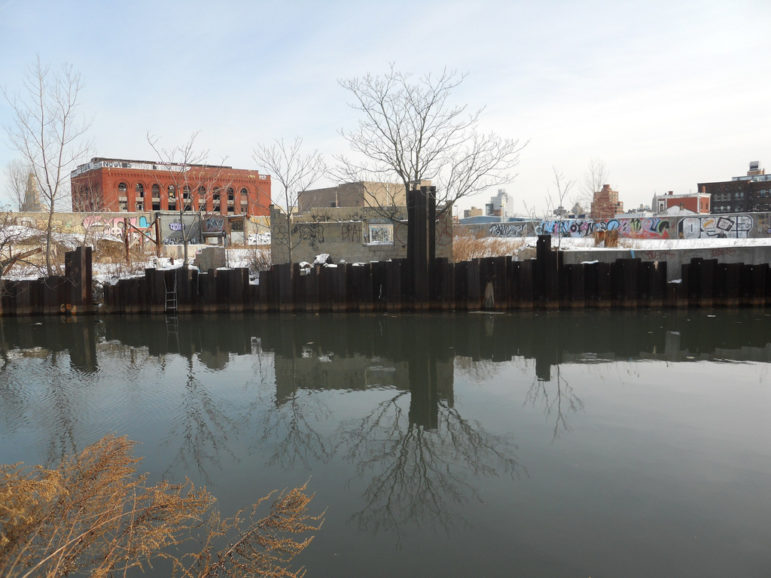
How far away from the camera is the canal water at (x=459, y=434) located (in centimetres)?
430

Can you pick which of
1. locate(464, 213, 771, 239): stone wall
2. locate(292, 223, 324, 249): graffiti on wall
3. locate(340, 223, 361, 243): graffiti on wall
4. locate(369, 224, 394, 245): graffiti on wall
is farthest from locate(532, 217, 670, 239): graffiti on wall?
locate(292, 223, 324, 249): graffiti on wall

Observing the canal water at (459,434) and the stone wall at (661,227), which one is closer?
the canal water at (459,434)

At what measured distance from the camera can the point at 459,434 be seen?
664 cm

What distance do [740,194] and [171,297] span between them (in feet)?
354

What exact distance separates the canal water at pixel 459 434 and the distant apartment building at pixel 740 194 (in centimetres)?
10113

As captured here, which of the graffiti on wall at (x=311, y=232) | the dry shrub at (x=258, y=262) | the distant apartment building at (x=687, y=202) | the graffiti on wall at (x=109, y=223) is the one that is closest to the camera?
the dry shrub at (x=258, y=262)

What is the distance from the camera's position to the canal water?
4305mm

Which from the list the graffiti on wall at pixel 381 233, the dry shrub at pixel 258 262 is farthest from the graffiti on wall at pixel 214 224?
the graffiti on wall at pixel 381 233

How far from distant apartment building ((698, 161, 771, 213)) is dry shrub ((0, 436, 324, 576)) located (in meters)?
110

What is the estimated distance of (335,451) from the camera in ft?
20.2

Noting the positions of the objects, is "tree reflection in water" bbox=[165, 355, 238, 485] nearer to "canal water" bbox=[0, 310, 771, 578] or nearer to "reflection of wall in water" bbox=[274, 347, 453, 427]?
"canal water" bbox=[0, 310, 771, 578]

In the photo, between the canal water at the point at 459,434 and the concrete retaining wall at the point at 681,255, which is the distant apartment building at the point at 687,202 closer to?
the concrete retaining wall at the point at 681,255

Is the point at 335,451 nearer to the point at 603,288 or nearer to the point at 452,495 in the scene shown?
the point at 452,495

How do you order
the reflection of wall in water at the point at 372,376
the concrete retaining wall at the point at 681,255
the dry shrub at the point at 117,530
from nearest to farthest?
the dry shrub at the point at 117,530
the reflection of wall in water at the point at 372,376
the concrete retaining wall at the point at 681,255
